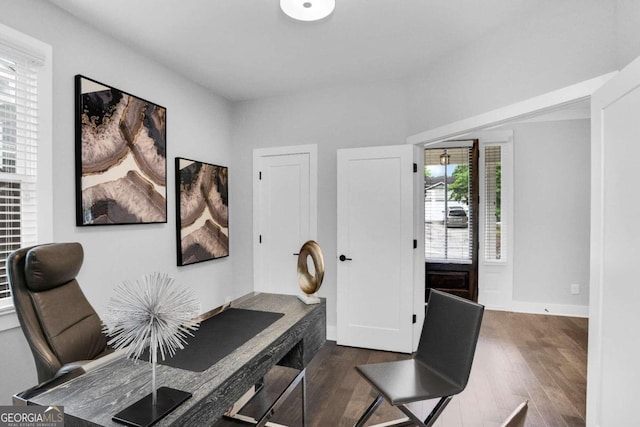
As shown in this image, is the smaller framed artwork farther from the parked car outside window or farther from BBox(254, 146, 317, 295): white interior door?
the parked car outside window

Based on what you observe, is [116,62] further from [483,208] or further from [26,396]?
[483,208]

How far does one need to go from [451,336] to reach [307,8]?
2190 mm

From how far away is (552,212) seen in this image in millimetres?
4660

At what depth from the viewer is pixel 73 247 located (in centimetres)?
196

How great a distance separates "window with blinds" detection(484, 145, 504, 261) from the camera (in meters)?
4.91

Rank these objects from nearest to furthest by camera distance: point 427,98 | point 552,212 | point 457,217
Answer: point 427,98
point 552,212
point 457,217

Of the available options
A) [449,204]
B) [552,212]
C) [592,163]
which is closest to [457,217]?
[449,204]

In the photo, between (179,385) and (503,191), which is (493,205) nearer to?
(503,191)

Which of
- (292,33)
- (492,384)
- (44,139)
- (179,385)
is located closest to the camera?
(179,385)

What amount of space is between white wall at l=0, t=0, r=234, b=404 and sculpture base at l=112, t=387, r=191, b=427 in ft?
5.32

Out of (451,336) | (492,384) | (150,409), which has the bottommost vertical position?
(492,384)

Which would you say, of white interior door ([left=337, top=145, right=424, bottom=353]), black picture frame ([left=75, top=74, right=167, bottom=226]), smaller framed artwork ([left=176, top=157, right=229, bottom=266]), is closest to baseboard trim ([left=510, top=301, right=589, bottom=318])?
white interior door ([left=337, top=145, right=424, bottom=353])

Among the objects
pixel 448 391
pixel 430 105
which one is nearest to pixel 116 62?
pixel 430 105

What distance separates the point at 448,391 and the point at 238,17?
108 inches
